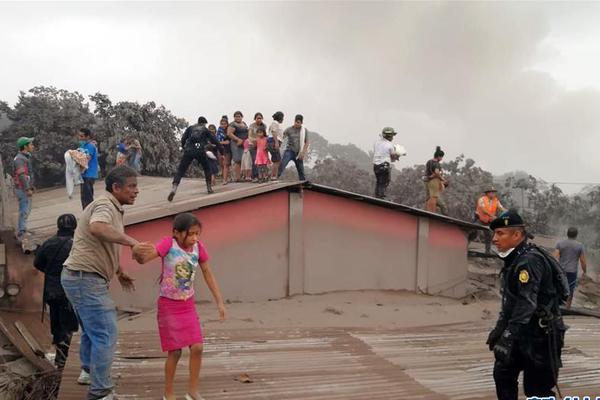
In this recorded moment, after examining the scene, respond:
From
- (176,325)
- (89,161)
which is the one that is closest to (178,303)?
(176,325)

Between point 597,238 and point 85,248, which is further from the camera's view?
point 597,238

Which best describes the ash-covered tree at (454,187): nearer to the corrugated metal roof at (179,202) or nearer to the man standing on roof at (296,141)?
the corrugated metal roof at (179,202)

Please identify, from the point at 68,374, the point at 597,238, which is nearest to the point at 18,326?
the point at 68,374

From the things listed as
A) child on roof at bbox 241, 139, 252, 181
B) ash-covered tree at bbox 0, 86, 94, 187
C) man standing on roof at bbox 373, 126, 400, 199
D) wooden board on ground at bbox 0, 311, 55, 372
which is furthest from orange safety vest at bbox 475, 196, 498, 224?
ash-covered tree at bbox 0, 86, 94, 187

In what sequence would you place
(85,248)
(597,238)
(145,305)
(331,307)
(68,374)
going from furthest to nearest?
(597,238), (331,307), (145,305), (68,374), (85,248)

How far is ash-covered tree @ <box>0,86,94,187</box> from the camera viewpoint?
18047 mm

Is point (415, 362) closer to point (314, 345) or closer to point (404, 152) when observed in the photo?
point (314, 345)

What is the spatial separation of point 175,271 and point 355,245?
6.98 meters

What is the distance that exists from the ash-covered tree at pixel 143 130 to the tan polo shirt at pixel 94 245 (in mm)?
14359

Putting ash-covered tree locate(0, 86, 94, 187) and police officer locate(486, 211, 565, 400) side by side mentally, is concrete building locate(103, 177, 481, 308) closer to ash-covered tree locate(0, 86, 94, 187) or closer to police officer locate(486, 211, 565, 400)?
police officer locate(486, 211, 565, 400)

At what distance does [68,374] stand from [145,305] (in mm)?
4253

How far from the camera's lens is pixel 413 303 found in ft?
34.7

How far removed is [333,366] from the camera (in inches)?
193

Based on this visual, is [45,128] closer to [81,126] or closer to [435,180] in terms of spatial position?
[81,126]
